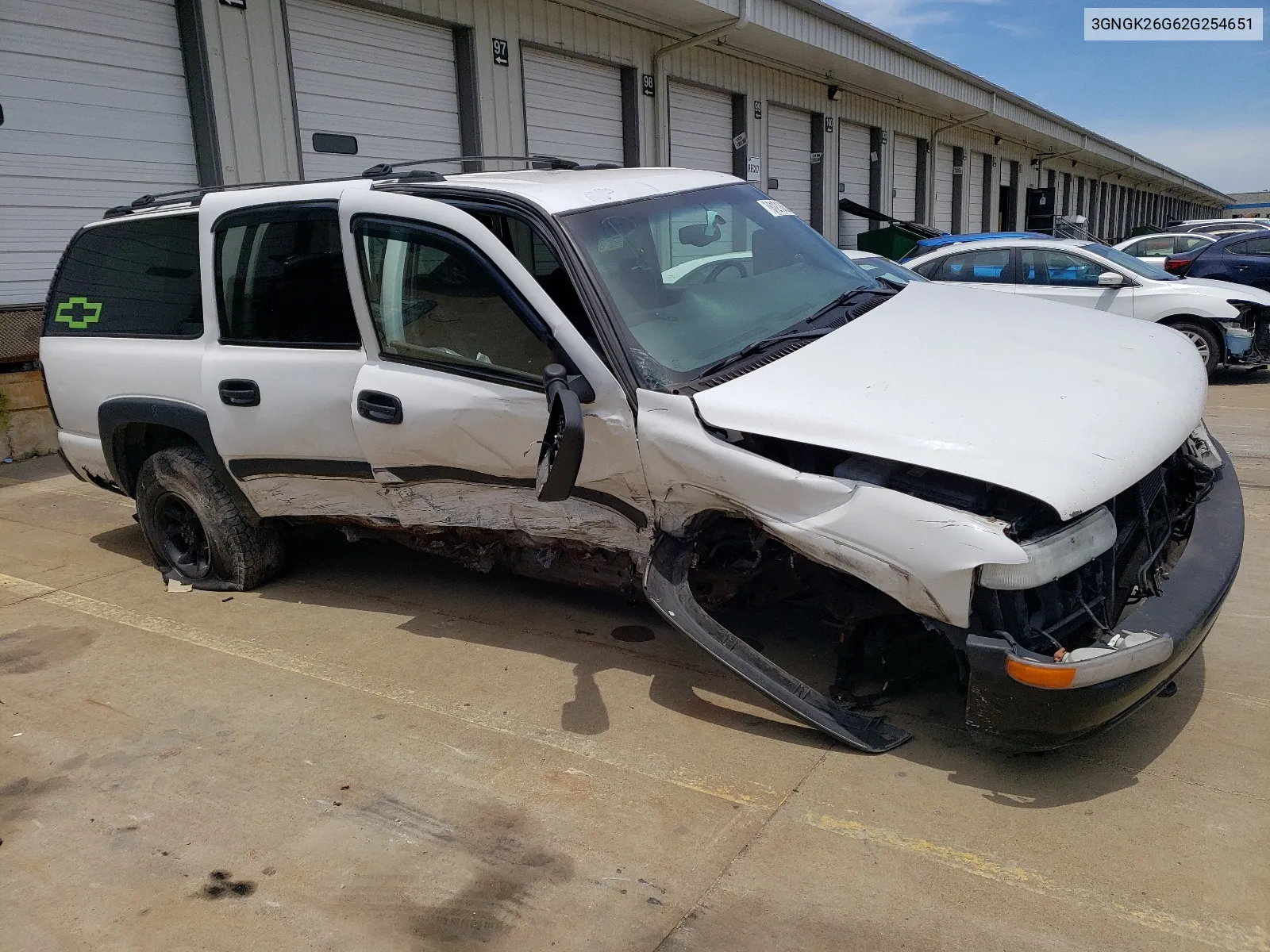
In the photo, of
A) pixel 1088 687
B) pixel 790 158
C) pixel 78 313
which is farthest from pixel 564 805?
pixel 790 158

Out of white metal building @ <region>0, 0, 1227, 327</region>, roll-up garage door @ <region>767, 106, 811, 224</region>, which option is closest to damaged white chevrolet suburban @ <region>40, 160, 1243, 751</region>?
white metal building @ <region>0, 0, 1227, 327</region>

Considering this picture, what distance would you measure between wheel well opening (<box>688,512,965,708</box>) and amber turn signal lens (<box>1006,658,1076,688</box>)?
1.49 feet

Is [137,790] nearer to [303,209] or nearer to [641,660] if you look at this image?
[641,660]

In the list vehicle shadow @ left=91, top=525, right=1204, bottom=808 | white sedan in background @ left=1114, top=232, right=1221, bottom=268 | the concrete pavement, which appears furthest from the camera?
white sedan in background @ left=1114, top=232, right=1221, bottom=268

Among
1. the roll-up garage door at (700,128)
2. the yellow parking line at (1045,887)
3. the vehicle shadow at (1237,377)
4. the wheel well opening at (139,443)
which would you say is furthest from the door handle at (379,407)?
the roll-up garage door at (700,128)

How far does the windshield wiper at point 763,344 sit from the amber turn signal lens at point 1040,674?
134 cm

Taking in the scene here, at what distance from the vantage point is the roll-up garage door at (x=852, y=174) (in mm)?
19438

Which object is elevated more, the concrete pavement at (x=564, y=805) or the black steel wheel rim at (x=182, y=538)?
the black steel wheel rim at (x=182, y=538)

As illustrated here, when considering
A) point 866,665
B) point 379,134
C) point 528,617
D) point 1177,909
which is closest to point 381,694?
point 528,617

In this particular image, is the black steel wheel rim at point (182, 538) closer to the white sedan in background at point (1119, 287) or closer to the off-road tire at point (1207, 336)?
the white sedan in background at point (1119, 287)

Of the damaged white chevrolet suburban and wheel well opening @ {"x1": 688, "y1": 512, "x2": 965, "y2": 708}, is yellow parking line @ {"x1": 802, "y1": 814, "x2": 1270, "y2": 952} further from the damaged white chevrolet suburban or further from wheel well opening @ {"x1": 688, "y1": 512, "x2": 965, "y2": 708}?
wheel well opening @ {"x1": 688, "y1": 512, "x2": 965, "y2": 708}

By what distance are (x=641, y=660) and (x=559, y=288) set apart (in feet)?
5.00

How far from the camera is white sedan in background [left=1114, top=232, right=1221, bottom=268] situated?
15.7 meters

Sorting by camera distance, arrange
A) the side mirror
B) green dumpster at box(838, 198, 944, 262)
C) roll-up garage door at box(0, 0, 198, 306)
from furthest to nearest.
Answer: green dumpster at box(838, 198, 944, 262) < roll-up garage door at box(0, 0, 198, 306) < the side mirror
